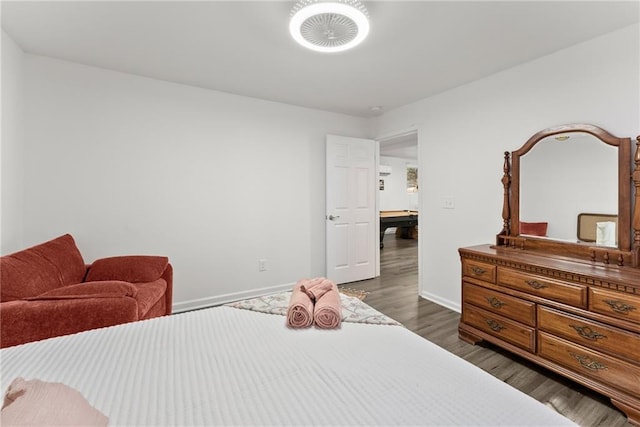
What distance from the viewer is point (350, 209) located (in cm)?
412

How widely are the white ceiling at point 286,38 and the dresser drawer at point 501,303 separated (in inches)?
75.8

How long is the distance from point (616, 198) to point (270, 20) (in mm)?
2678

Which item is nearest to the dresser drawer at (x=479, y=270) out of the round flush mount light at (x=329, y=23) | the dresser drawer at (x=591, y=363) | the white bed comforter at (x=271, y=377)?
the dresser drawer at (x=591, y=363)

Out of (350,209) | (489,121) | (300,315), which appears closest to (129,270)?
(300,315)

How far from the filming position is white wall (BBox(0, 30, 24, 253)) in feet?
7.05

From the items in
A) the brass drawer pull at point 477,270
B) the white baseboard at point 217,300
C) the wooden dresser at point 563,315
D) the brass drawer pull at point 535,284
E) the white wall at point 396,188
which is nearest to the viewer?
the wooden dresser at point 563,315

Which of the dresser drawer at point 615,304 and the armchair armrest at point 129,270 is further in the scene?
the armchair armrest at point 129,270

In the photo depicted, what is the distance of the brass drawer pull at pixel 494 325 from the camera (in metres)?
2.23

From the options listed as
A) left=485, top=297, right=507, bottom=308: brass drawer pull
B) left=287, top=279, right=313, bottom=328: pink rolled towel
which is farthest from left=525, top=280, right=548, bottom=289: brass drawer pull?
left=287, top=279, right=313, bottom=328: pink rolled towel

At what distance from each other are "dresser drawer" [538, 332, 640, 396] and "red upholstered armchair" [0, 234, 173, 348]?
2.63 meters

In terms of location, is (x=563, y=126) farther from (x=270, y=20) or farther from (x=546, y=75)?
(x=270, y=20)

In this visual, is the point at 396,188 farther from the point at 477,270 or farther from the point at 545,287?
the point at 545,287

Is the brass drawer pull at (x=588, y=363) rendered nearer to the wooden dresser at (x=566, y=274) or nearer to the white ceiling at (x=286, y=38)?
the wooden dresser at (x=566, y=274)

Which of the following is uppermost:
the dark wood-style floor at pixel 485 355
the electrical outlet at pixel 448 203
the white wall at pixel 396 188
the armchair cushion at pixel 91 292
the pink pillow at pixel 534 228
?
the white wall at pixel 396 188
